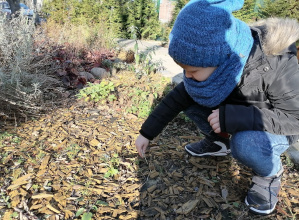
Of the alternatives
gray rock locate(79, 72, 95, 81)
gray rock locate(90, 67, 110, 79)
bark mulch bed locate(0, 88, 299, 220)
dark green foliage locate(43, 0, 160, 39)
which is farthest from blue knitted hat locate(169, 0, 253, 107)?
dark green foliage locate(43, 0, 160, 39)

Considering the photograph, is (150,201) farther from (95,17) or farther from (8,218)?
(95,17)

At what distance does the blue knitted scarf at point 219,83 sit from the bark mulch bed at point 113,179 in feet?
2.28

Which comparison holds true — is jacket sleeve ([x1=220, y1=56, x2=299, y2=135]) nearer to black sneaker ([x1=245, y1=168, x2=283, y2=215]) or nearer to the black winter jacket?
the black winter jacket

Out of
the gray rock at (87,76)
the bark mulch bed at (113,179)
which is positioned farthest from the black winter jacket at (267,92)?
the gray rock at (87,76)

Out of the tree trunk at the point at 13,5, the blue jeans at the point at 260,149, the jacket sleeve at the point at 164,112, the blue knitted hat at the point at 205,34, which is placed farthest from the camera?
the tree trunk at the point at 13,5

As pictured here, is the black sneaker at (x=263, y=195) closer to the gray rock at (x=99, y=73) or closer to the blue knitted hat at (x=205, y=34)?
the blue knitted hat at (x=205, y=34)

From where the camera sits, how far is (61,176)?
5.62 feet

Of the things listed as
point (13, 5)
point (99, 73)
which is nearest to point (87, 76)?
point (99, 73)

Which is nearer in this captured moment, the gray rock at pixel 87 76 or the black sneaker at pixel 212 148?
the black sneaker at pixel 212 148

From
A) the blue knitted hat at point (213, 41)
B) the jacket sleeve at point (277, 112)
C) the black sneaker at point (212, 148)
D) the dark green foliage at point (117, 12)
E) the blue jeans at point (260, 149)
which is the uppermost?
the blue knitted hat at point (213, 41)

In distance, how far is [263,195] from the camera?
1508 millimetres

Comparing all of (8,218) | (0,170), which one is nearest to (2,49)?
(0,170)

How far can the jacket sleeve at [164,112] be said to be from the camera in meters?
1.67

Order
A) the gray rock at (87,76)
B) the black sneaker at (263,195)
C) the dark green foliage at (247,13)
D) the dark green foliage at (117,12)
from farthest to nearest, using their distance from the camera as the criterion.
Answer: the dark green foliage at (117,12) < the dark green foliage at (247,13) < the gray rock at (87,76) < the black sneaker at (263,195)
